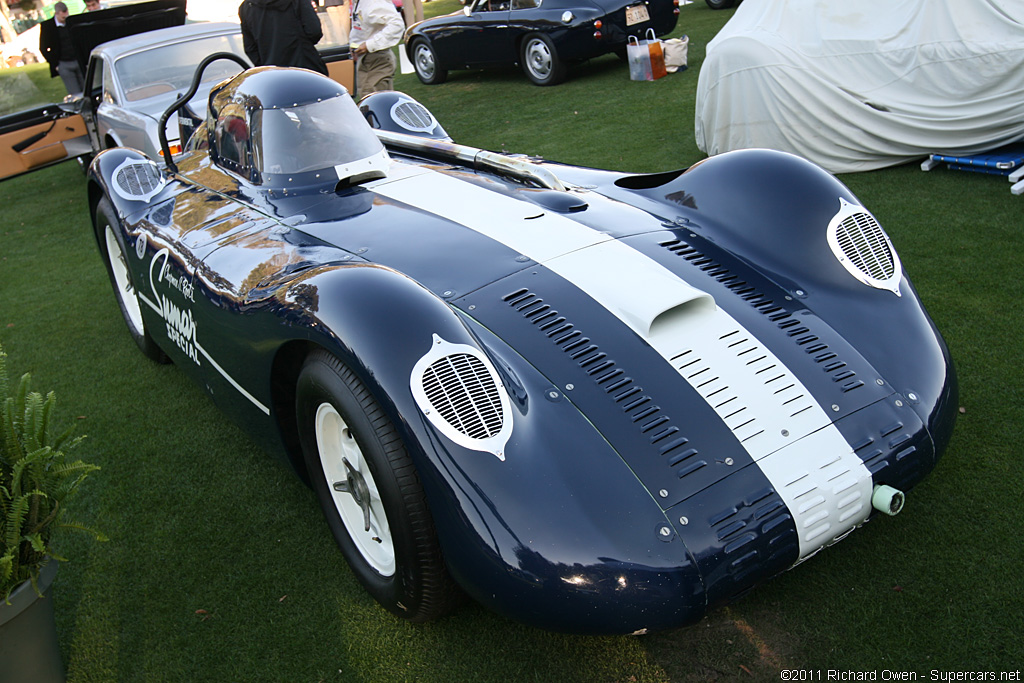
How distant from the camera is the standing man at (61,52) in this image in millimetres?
8180

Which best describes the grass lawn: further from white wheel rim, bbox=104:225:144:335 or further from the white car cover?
the white car cover

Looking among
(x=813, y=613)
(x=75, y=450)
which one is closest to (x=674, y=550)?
(x=813, y=613)

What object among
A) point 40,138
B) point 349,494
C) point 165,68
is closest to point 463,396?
point 349,494

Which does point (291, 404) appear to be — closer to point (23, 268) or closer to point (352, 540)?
point (352, 540)

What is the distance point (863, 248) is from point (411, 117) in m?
3.13

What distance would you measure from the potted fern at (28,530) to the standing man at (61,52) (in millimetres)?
7228

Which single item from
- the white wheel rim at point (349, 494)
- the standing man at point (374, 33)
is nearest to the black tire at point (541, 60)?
the standing man at point (374, 33)

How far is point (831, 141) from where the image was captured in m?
6.05

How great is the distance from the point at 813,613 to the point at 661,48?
8323 mm

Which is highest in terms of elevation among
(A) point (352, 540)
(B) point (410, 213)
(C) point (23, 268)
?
(B) point (410, 213)

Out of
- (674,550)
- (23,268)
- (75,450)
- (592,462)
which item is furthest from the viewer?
(23,268)

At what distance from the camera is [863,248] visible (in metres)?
2.91

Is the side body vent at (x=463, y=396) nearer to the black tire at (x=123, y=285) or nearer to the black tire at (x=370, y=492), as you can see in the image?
the black tire at (x=370, y=492)

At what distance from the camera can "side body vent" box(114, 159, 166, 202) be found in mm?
4117
